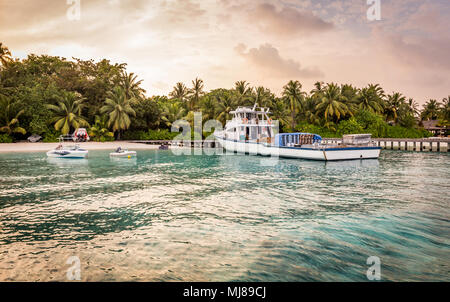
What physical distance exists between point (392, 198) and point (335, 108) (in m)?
44.7

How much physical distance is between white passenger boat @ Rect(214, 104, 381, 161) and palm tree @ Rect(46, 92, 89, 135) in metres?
23.7

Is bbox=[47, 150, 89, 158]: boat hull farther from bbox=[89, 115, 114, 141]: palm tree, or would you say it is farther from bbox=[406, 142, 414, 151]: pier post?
bbox=[406, 142, 414, 151]: pier post

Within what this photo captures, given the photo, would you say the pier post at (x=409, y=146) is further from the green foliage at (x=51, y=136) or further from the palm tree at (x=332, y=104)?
the green foliage at (x=51, y=136)

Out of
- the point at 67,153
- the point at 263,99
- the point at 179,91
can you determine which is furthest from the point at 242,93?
the point at 67,153

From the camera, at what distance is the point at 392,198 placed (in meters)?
13.1

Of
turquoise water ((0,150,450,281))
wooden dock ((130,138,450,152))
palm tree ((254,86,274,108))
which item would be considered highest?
palm tree ((254,86,274,108))

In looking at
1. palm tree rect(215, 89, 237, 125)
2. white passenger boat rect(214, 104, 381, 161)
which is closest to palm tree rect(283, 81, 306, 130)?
palm tree rect(215, 89, 237, 125)

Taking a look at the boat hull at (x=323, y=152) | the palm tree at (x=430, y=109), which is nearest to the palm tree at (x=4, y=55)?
the boat hull at (x=323, y=152)

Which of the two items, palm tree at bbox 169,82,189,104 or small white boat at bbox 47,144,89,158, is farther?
palm tree at bbox 169,82,189,104

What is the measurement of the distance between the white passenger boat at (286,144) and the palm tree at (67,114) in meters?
23.7

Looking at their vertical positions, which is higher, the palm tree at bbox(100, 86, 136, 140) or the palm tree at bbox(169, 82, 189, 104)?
the palm tree at bbox(169, 82, 189, 104)

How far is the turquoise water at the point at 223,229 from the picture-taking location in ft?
20.7

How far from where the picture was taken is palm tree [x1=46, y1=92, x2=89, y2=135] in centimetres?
4356
